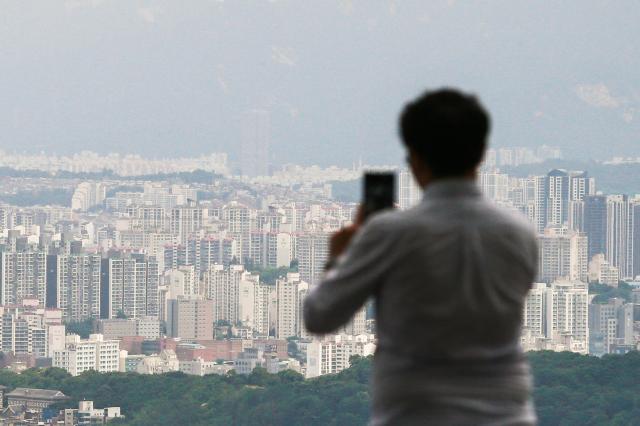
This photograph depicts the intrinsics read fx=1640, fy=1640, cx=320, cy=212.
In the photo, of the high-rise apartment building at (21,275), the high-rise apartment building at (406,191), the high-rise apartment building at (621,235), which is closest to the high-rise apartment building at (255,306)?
the high-rise apartment building at (406,191)

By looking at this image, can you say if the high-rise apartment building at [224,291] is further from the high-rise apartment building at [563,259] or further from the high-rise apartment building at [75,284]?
the high-rise apartment building at [563,259]

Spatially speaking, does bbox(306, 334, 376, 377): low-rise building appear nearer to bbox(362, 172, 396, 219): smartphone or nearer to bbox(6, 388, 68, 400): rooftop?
bbox(6, 388, 68, 400): rooftop

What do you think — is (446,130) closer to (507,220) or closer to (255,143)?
(507,220)

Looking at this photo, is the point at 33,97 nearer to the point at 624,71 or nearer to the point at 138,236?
the point at 138,236

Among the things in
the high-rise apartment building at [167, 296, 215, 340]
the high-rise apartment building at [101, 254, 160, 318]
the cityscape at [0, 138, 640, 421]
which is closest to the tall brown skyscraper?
the cityscape at [0, 138, 640, 421]

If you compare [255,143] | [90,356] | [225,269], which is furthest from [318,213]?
[90,356]

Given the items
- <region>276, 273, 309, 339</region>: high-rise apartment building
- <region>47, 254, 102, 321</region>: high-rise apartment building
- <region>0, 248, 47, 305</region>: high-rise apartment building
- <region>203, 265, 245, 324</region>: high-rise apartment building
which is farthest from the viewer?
<region>0, 248, 47, 305</region>: high-rise apartment building

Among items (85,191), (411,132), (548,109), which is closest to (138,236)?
(85,191)

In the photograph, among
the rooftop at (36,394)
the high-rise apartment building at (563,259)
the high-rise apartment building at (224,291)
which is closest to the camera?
the rooftop at (36,394)
